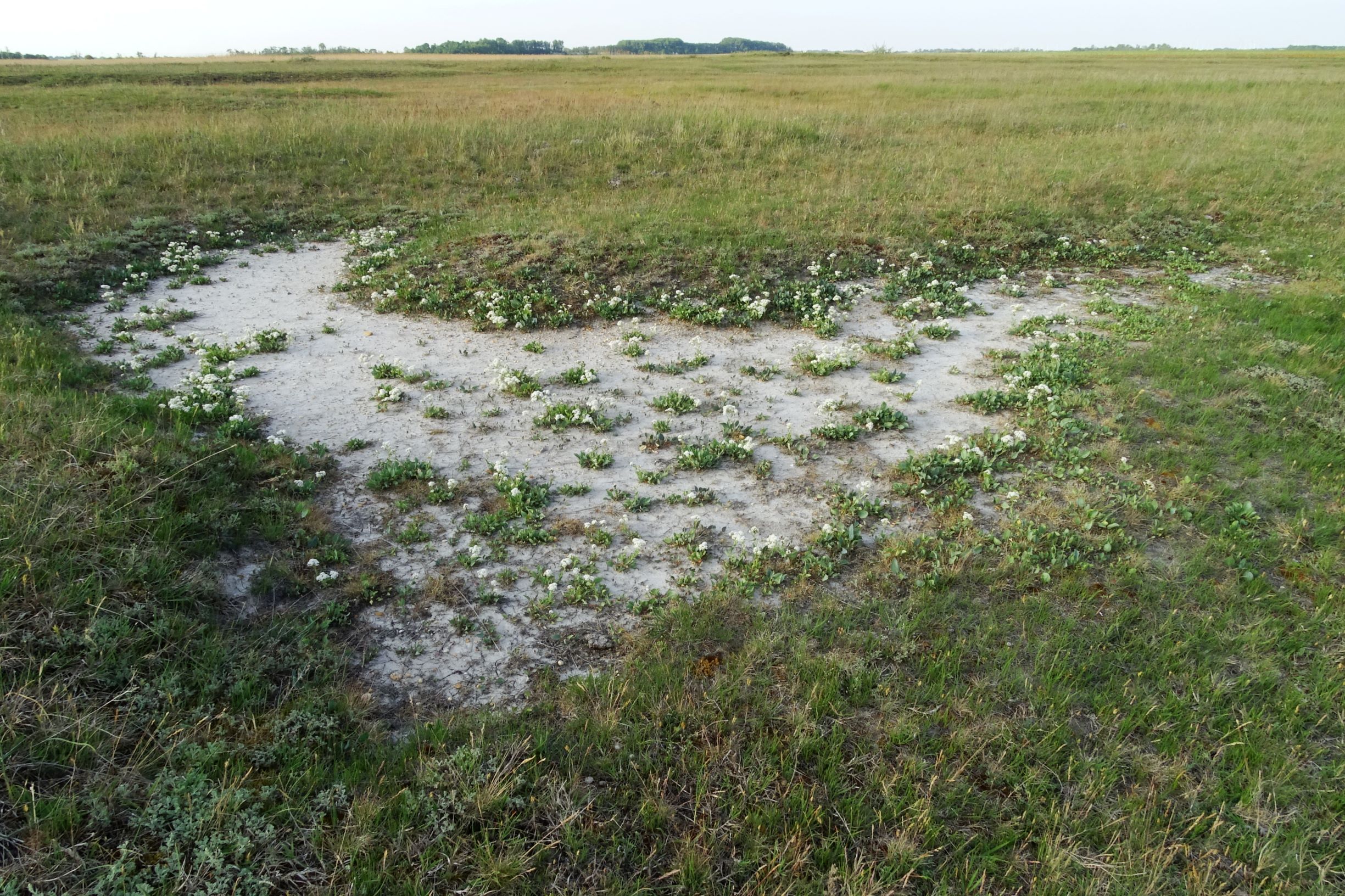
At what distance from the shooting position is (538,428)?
8602mm

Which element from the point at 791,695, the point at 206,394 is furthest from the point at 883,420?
the point at 206,394

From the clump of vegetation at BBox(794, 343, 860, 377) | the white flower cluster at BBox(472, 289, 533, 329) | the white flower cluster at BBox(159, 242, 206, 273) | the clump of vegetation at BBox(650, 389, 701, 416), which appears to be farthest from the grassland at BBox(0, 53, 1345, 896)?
the white flower cluster at BBox(472, 289, 533, 329)

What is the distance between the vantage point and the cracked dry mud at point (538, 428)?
218 inches

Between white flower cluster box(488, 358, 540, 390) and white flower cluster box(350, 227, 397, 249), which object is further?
white flower cluster box(350, 227, 397, 249)

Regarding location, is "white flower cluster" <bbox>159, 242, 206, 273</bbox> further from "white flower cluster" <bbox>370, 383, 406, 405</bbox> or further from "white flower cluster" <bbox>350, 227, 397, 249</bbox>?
"white flower cluster" <bbox>370, 383, 406, 405</bbox>

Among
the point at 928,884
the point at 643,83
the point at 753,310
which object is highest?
the point at 643,83

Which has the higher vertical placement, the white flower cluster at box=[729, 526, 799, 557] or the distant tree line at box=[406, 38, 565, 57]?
the distant tree line at box=[406, 38, 565, 57]

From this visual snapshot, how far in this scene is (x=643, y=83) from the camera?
135 ft

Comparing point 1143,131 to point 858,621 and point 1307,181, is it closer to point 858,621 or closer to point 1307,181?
point 1307,181

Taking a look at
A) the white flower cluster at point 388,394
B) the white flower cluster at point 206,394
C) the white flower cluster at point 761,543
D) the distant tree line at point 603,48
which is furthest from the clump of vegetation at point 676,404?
the distant tree line at point 603,48

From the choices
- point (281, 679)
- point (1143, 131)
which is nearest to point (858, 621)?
point (281, 679)

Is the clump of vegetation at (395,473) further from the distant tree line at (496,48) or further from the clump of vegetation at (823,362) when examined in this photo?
the distant tree line at (496,48)

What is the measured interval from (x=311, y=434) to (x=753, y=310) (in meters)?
6.75

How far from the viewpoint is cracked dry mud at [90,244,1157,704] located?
18.1ft
